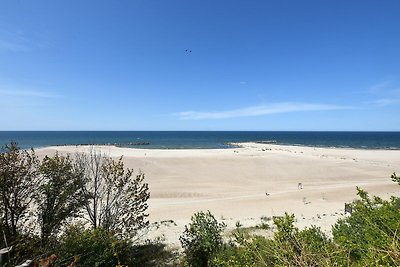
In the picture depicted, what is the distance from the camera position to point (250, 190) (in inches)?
1209

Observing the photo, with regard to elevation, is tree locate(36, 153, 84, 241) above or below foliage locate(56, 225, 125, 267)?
above

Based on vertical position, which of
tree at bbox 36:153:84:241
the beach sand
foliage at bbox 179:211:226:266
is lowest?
the beach sand

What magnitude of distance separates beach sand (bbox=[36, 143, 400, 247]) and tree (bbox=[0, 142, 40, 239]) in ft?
25.3

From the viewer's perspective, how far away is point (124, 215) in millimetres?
13305

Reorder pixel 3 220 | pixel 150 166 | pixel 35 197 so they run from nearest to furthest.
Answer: pixel 3 220 < pixel 35 197 < pixel 150 166

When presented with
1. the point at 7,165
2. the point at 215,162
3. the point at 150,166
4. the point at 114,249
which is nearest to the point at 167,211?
the point at 114,249

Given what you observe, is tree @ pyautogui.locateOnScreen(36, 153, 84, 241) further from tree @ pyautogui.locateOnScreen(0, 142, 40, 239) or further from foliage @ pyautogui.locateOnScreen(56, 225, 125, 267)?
foliage @ pyautogui.locateOnScreen(56, 225, 125, 267)

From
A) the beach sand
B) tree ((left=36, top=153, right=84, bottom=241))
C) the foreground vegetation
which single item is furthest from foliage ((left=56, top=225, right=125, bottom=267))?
the beach sand

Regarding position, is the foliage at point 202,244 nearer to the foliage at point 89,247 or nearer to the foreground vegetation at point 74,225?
the foreground vegetation at point 74,225

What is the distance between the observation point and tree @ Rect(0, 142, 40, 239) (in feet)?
32.0

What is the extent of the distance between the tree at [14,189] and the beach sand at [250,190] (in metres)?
7.71

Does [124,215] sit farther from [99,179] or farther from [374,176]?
[374,176]

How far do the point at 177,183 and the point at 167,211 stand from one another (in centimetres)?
1080

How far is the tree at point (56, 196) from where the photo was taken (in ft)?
35.9
